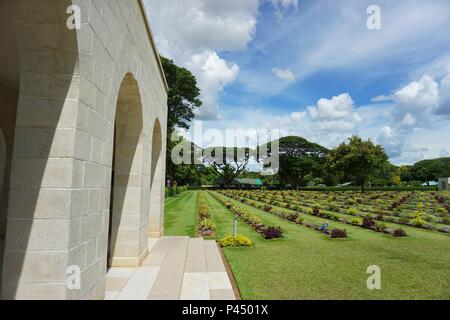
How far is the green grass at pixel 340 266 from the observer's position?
6203mm

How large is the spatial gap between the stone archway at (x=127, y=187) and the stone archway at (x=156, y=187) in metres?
3.42

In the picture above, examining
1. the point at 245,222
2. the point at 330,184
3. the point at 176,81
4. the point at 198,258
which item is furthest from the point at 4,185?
the point at 330,184

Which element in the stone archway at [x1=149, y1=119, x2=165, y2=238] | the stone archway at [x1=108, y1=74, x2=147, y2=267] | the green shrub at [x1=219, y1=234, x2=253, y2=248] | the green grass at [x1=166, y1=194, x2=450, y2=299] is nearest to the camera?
the green grass at [x1=166, y1=194, x2=450, y2=299]

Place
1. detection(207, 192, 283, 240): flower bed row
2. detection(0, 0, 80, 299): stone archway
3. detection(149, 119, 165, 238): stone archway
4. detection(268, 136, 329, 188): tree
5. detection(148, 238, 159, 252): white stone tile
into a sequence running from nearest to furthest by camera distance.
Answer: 1. detection(0, 0, 80, 299): stone archway
2. detection(148, 238, 159, 252): white stone tile
3. detection(149, 119, 165, 238): stone archway
4. detection(207, 192, 283, 240): flower bed row
5. detection(268, 136, 329, 188): tree

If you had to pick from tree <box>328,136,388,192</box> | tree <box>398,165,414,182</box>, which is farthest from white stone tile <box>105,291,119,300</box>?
tree <box>398,165,414,182</box>

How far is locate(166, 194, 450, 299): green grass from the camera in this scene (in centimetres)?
620

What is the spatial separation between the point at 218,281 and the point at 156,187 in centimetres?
552

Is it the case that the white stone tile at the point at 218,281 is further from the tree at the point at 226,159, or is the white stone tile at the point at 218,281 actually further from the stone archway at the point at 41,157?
the tree at the point at 226,159

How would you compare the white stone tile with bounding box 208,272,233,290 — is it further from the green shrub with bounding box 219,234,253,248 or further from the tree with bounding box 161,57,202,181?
the tree with bounding box 161,57,202,181

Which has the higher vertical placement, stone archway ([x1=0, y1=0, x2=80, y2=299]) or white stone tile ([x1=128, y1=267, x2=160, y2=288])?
stone archway ([x1=0, y1=0, x2=80, y2=299])

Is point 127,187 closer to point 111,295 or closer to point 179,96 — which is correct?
point 111,295

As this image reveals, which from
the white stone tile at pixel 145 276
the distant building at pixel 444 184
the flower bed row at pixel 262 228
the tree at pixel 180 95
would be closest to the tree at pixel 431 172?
the distant building at pixel 444 184

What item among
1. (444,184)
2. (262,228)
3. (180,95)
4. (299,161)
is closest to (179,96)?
(180,95)
